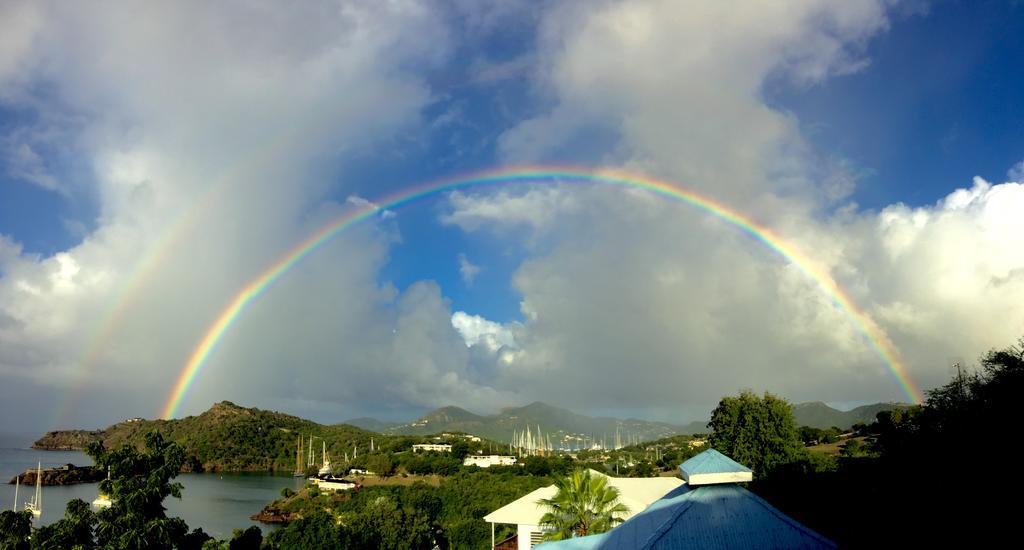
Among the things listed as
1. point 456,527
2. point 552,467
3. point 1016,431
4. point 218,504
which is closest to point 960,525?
point 1016,431

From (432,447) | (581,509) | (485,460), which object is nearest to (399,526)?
(581,509)

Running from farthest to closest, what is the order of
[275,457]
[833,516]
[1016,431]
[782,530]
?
[275,457], [833,516], [1016,431], [782,530]

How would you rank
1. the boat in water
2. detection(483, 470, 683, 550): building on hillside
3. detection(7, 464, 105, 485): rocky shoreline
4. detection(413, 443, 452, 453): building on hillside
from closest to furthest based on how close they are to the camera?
1. detection(483, 470, 683, 550): building on hillside
2. detection(7, 464, 105, 485): rocky shoreline
3. detection(413, 443, 452, 453): building on hillside
4. the boat in water

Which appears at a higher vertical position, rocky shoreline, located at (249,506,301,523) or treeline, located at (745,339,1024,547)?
treeline, located at (745,339,1024,547)

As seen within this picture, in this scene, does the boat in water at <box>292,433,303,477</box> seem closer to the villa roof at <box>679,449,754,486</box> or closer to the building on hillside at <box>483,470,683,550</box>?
the building on hillside at <box>483,470,683,550</box>

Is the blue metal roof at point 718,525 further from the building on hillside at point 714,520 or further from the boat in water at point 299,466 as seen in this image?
the boat in water at point 299,466

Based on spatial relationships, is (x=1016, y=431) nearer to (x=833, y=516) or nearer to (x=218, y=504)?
(x=833, y=516)

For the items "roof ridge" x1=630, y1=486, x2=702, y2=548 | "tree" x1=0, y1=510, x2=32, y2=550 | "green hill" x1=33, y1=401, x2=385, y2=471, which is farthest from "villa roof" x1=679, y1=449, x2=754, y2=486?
"green hill" x1=33, y1=401, x2=385, y2=471
